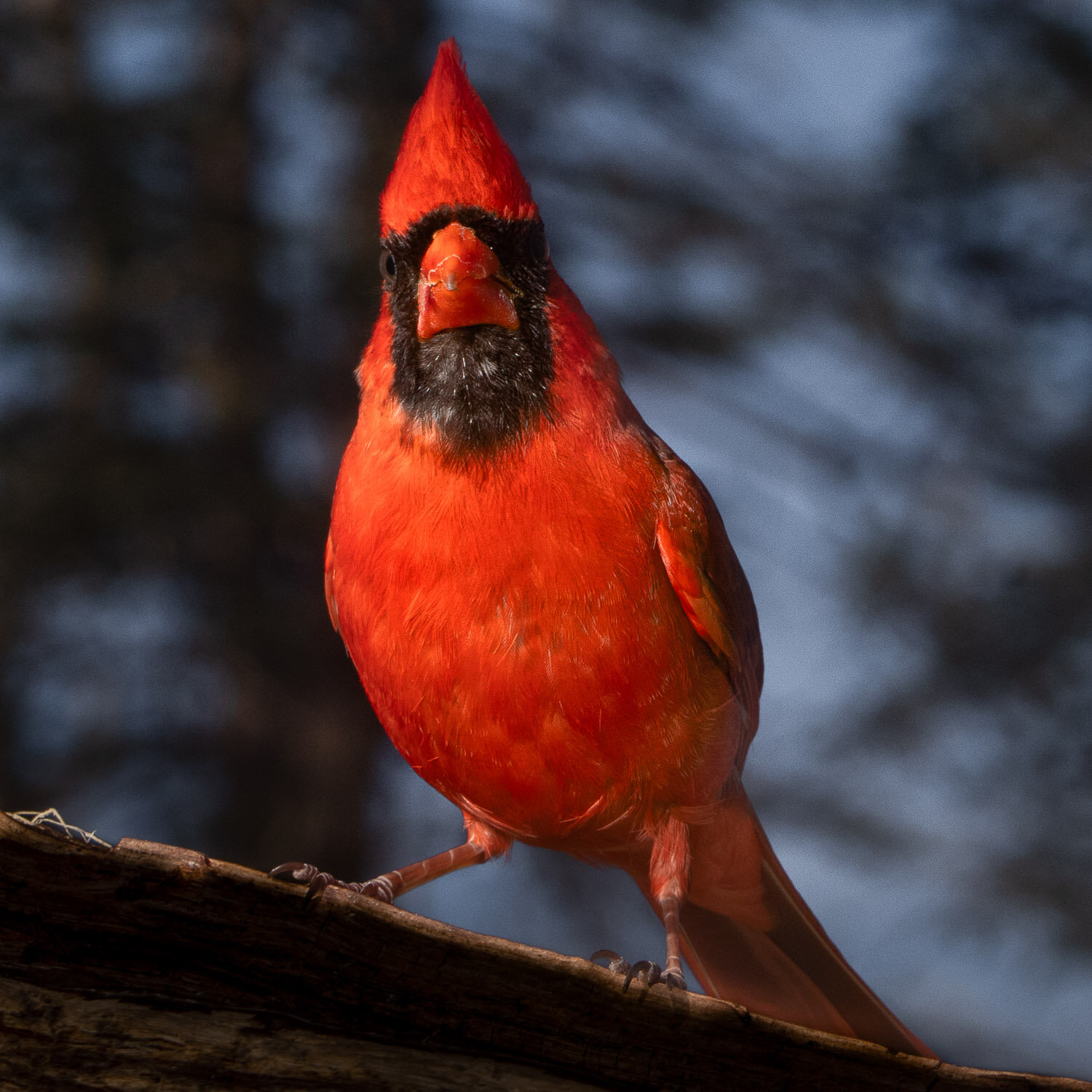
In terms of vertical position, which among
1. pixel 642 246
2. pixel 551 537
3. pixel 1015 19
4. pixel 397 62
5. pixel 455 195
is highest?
pixel 1015 19

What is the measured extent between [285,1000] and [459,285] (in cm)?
44

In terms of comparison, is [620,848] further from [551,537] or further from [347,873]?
[347,873]

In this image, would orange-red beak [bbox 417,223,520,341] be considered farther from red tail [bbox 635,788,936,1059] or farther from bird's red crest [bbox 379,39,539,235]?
red tail [bbox 635,788,936,1059]

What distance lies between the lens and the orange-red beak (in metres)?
0.65

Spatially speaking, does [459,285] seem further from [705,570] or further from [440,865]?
[440,865]

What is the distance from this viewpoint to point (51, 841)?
1.98 ft

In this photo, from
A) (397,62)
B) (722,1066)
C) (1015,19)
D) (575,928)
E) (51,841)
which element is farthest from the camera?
(1015,19)

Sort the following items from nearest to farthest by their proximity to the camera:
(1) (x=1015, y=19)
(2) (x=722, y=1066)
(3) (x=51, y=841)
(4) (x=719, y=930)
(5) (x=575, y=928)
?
(3) (x=51, y=841) → (2) (x=722, y=1066) → (4) (x=719, y=930) → (5) (x=575, y=928) → (1) (x=1015, y=19)

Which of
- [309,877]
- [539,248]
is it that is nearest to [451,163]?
[539,248]

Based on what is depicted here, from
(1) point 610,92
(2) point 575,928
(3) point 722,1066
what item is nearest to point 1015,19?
(1) point 610,92

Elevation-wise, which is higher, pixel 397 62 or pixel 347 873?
pixel 397 62

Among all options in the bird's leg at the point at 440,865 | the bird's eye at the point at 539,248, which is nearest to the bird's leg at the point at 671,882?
the bird's leg at the point at 440,865

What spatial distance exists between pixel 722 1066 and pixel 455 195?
23.0 inches

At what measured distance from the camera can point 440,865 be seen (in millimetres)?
804
